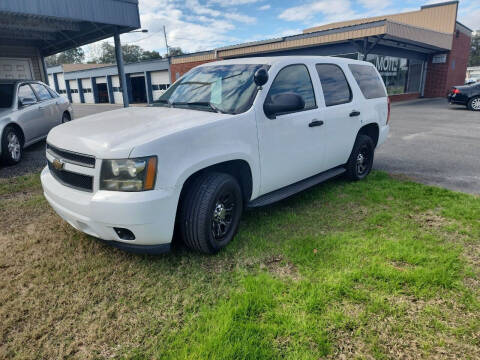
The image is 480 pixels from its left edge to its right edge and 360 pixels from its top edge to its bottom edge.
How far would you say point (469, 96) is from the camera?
1633 cm

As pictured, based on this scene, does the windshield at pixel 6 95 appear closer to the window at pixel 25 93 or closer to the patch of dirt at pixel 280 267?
the window at pixel 25 93

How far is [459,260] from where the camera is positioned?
10.1 feet

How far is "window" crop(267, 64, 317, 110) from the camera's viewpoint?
371 cm

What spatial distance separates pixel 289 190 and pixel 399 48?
22960mm

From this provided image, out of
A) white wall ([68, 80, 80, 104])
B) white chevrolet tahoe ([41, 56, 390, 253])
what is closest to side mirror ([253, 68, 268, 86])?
white chevrolet tahoe ([41, 56, 390, 253])

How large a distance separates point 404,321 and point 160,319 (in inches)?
68.9

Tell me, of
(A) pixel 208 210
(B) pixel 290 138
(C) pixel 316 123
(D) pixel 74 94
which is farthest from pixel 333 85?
(D) pixel 74 94

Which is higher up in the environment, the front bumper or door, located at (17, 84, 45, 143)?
door, located at (17, 84, 45, 143)

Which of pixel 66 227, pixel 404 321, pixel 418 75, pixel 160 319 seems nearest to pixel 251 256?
pixel 160 319

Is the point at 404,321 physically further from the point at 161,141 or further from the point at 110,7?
the point at 110,7

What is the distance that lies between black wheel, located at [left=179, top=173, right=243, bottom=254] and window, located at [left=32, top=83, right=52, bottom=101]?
22.2ft

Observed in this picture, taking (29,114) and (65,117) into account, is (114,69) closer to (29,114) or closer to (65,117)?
(65,117)

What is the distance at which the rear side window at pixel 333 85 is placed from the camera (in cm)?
436

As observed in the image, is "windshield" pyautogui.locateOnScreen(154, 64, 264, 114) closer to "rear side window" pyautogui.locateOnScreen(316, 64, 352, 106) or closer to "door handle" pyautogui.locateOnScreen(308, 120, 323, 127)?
"door handle" pyautogui.locateOnScreen(308, 120, 323, 127)
